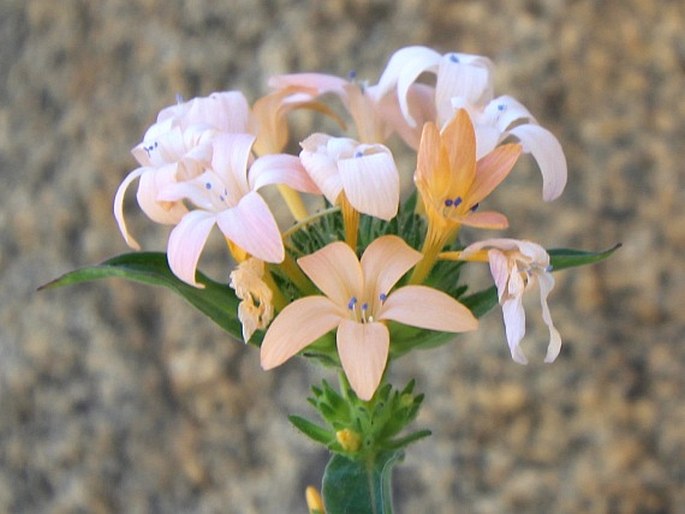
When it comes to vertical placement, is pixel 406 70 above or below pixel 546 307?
above

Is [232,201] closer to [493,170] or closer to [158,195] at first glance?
[158,195]

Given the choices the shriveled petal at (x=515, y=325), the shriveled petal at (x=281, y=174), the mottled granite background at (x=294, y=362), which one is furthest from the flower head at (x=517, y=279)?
the mottled granite background at (x=294, y=362)

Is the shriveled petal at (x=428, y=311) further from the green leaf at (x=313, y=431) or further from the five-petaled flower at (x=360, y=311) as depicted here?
the green leaf at (x=313, y=431)

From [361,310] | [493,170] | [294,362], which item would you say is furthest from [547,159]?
[294,362]

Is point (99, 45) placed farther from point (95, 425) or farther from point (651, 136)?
point (651, 136)

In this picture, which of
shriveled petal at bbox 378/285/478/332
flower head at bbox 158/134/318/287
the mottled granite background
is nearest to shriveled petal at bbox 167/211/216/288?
flower head at bbox 158/134/318/287

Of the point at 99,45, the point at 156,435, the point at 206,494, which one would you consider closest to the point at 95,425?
the point at 156,435
